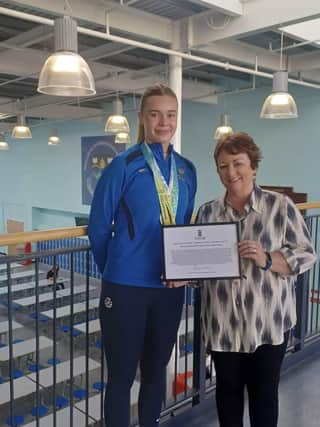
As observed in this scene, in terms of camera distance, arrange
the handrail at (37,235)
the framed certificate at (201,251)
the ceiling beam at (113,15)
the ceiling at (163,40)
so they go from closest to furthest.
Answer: the framed certificate at (201,251) → the handrail at (37,235) → the ceiling beam at (113,15) → the ceiling at (163,40)

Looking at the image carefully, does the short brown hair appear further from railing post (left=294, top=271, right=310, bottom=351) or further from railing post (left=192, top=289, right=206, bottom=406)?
railing post (left=294, top=271, right=310, bottom=351)

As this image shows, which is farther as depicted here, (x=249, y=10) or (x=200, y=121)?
(x=200, y=121)

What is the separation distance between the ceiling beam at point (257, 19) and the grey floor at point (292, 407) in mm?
3187

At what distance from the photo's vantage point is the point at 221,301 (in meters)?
1.69

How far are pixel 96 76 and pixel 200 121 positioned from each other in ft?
11.2

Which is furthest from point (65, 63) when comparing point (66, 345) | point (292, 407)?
point (66, 345)

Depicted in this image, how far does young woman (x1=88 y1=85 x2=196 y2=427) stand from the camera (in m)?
1.63

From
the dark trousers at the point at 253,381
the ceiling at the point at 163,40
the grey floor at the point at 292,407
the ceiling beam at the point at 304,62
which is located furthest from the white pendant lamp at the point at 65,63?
the ceiling beam at the point at 304,62

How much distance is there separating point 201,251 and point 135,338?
17.1 inches

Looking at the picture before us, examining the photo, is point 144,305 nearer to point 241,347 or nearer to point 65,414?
point 241,347

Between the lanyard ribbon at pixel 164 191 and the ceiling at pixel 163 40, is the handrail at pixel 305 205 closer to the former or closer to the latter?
the lanyard ribbon at pixel 164 191

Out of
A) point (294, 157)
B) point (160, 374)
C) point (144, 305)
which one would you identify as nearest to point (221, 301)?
point (144, 305)

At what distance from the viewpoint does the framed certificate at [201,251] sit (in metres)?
1.61

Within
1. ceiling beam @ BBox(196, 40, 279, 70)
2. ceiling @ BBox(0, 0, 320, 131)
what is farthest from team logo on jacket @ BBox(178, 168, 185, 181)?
ceiling beam @ BBox(196, 40, 279, 70)
